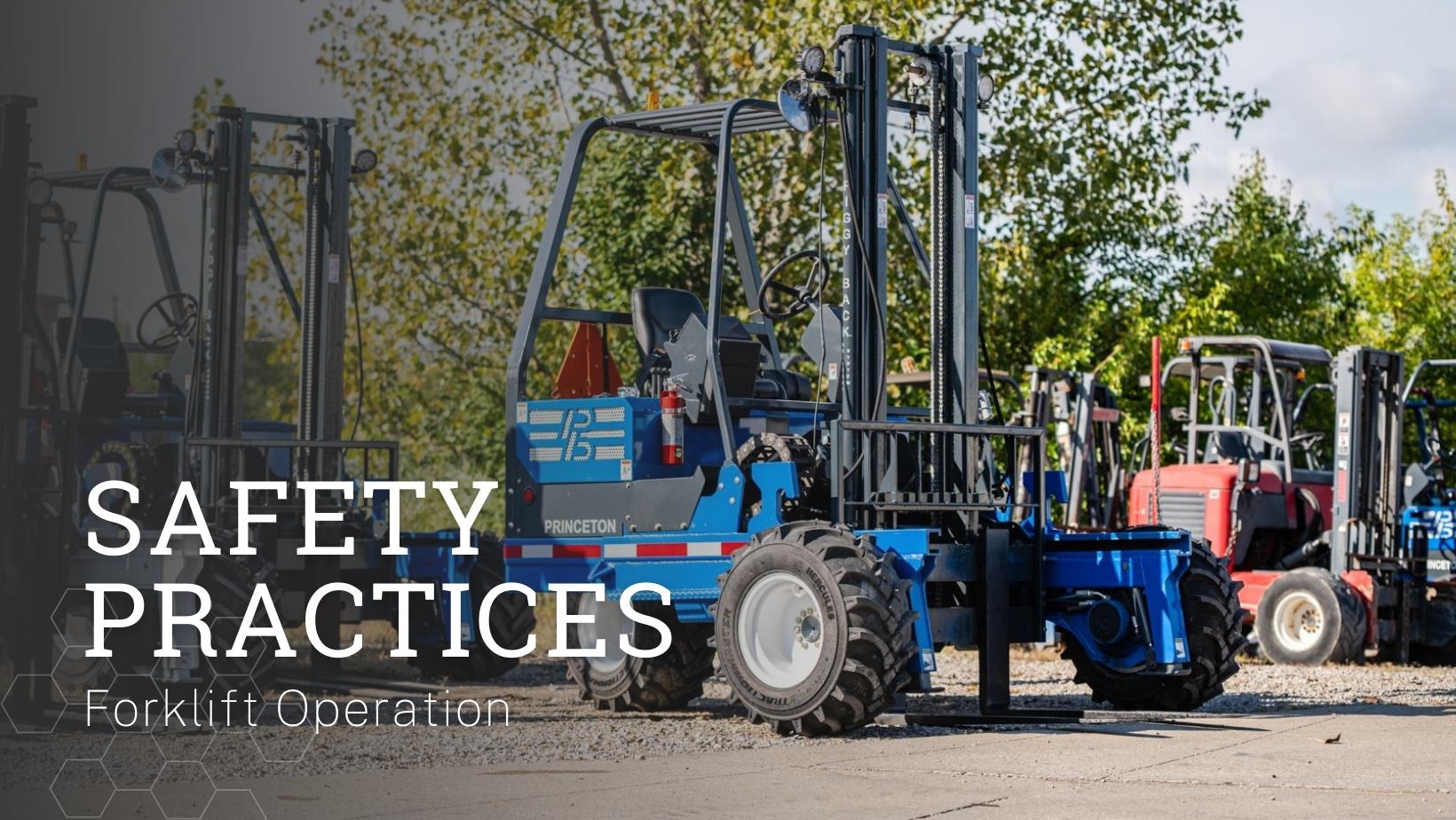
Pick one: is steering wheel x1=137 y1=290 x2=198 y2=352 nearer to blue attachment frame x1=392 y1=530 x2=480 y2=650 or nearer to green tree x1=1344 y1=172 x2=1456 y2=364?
blue attachment frame x1=392 y1=530 x2=480 y2=650

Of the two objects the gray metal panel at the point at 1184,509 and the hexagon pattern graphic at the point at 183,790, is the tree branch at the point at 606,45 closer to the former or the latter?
the gray metal panel at the point at 1184,509

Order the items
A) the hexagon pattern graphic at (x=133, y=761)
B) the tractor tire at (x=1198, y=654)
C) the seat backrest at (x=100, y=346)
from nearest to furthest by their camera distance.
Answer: the hexagon pattern graphic at (x=133, y=761) → the tractor tire at (x=1198, y=654) → the seat backrest at (x=100, y=346)

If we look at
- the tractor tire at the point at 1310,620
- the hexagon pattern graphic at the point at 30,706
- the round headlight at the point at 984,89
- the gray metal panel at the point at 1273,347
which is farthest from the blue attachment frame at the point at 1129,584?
the gray metal panel at the point at 1273,347

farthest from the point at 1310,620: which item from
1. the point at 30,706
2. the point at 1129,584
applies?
the point at 30,706

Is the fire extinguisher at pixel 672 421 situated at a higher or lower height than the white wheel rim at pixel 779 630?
higher

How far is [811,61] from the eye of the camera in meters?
12.1

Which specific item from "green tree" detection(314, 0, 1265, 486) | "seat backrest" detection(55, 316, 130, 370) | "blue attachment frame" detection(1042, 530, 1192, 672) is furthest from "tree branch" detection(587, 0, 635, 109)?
"blue attachment frame" detection(1042, 530, 1192, 672)

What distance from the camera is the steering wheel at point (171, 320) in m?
16.6

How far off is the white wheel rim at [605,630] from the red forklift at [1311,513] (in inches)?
275

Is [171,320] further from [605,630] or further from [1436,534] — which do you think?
[1436,534]

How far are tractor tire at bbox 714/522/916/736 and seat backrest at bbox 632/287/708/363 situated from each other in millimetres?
2535

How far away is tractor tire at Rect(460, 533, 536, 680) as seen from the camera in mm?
15297

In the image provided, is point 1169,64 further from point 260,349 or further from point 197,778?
point 260,349

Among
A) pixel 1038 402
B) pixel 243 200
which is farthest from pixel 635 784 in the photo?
pixel 1038 402
